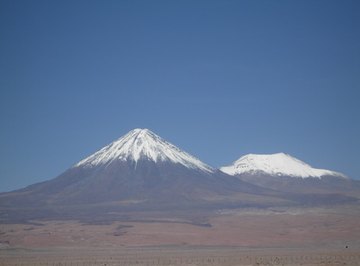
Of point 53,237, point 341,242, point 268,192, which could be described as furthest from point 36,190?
point 341,242

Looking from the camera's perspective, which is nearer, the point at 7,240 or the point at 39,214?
the point at 7,240

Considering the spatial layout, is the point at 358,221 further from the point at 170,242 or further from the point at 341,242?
the point at 170,242

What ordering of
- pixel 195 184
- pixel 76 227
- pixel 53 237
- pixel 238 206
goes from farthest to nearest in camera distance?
1. pixel 195 184
2. pixel 238 206
3. pixel 76 227
4. pixel 53 237

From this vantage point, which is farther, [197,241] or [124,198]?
[124,198]

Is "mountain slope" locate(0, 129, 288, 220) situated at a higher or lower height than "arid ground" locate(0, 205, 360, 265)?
higher

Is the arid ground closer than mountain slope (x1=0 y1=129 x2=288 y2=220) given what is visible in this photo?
Yes

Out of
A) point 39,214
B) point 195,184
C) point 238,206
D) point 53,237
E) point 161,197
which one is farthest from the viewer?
point 195,184

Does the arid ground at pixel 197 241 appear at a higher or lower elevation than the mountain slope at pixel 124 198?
lower

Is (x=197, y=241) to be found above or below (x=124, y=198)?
below

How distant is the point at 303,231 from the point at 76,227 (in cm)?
4368

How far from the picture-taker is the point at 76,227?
12269cm

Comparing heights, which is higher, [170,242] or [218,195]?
[218,195]

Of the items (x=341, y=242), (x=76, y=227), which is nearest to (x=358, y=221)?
(x=341, y=242)

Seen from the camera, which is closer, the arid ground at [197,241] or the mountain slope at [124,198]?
the arid ground at [197,241]
